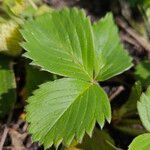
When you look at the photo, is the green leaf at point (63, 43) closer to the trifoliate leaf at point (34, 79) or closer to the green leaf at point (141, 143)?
the trifoliate leaf at point (34, 79)

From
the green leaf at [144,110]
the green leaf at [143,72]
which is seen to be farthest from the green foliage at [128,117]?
the green leaf at [144,110]

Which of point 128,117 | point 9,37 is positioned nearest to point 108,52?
point 128,117

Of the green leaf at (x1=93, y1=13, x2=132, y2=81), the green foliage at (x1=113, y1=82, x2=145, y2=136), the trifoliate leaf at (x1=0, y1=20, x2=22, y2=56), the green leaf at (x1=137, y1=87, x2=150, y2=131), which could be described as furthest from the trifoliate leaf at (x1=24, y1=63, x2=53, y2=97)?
the green leaf at (x1=137, y1=87, x2=150, y2=131)

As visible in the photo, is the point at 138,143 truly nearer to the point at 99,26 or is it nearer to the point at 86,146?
the point at 86,146

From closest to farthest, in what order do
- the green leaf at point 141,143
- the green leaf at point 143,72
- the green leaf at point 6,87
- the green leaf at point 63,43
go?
1. the green leaf at point 141,143
2. the green leaf at point 63,43
3. the green leaf at point 6,87
4. the green leaf at point 143,72

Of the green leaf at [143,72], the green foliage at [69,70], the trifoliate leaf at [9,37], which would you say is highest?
the trifoliate leaf at [9,37]

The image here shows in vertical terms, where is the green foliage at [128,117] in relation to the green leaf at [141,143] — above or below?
above
